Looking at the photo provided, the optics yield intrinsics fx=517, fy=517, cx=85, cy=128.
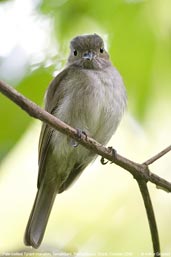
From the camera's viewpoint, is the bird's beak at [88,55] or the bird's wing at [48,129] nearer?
the bird's wing at [48,129]

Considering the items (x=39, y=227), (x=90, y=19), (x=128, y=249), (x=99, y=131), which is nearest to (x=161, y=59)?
(x=90, y=19)

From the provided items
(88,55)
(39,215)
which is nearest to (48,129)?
(39,215)

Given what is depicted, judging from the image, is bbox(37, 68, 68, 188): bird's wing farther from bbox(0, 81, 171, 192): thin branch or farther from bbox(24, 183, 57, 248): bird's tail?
bbox(0, 81, 171, 192): thin branch

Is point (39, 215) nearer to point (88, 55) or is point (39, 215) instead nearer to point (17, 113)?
point (88, 55)

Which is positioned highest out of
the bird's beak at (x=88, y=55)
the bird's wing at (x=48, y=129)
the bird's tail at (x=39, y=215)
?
the bird's beak at (x=88, y=55)

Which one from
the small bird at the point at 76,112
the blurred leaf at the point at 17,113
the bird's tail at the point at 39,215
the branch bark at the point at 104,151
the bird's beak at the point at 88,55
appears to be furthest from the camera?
the bird's beak at the point at 88,55

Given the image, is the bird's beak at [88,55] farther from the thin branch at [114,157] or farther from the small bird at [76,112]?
the thin branch at [114,157]

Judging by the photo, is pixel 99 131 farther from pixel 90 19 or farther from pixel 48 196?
pixel 90 19

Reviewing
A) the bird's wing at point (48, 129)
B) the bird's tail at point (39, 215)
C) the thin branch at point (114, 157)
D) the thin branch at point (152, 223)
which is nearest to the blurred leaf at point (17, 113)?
the thin branch at point (114, 157)
